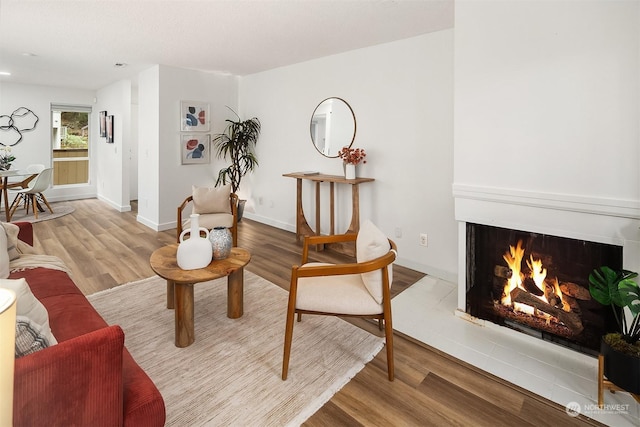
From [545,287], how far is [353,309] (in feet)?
4.45

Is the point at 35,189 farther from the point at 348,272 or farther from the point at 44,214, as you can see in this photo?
the point at 348,272

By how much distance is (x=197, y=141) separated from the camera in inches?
210

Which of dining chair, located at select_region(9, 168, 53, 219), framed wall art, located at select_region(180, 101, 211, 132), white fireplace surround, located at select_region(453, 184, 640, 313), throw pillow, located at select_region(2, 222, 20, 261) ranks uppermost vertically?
framed wall art, located at select_region(180, 101, 211, 132)

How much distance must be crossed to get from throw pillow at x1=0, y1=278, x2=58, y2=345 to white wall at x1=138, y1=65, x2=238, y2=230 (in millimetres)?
4071

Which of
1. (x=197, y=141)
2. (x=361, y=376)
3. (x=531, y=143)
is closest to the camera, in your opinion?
(x=361, y=376)

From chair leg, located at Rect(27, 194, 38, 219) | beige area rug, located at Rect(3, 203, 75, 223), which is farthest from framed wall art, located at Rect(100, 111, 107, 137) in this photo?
chair leg, located at Rect(27, 194, 38, 219)

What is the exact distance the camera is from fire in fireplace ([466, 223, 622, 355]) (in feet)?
6.84

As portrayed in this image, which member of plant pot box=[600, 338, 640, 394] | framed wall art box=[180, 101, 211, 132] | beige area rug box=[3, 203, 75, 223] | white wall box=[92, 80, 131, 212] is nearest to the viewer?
plant pot box=[600, 338, 640, 394]

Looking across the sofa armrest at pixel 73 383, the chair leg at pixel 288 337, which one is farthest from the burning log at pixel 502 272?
the sofa armrest at pixel 73 383

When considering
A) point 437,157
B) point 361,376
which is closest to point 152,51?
point 437,157

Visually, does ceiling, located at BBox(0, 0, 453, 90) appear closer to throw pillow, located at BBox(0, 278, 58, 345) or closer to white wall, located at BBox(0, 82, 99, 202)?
white wall, located at BBox(0, 82, 99, 202)

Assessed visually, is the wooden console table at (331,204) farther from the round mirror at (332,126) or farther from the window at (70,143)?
the window at (70,143)

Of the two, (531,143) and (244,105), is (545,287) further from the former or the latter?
(244,105)

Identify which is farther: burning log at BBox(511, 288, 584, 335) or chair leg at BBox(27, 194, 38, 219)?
chair leg at BBox(27, 194, 38, 219)
